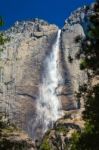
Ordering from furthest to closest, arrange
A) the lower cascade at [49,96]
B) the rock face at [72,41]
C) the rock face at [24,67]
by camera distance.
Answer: the rock face at [72,41] < the rock face at [24,67] < the lower cascade at [49,96]

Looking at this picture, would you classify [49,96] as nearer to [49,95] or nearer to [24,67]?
[49,95]

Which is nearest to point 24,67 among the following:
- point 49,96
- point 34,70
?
point 34,70

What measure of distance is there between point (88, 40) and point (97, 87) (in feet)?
11.2

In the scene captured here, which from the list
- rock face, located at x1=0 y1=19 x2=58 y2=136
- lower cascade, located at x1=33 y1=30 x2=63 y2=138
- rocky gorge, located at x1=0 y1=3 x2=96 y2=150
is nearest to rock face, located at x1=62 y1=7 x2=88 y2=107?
rocky gorge, located at x1=0 y1=3 x2=96 y2=150

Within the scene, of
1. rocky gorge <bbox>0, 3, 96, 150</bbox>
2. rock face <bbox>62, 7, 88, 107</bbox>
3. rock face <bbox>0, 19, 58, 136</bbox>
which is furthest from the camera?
rock face <bbox>62, 7, 88, 107</bbox>

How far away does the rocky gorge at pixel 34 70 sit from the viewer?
15261 cm

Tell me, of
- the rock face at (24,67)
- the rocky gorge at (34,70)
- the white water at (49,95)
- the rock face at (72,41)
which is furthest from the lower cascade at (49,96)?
the rock face at (72,41)

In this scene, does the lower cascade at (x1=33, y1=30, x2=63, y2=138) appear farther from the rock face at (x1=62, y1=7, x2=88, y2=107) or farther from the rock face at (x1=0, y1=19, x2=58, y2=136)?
the rock face at (x1=62, y1=7, x2=88, y2=107)

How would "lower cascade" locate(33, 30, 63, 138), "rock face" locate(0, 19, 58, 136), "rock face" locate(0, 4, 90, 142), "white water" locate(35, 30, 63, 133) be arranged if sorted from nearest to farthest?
"lower cascade" locate(33, 30, 63, 138)
"white water" locate(35, 30, 63, 133)
"rock face" locate(0, 19, 58, 136)
"rock face" locate(0, 4, 90, 142)

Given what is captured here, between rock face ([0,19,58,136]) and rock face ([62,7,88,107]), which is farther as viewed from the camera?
rock face ([62,7,88,107])

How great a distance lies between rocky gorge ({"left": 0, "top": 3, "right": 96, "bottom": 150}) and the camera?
15261 cm

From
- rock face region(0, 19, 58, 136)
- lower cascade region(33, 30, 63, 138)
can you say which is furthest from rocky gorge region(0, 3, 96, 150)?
lower cascade region(33, 30, 63, 138)

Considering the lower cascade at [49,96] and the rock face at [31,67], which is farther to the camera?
the rock face at [31,67]

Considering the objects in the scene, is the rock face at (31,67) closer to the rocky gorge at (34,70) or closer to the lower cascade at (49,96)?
the rocky gorge at (34,70)
